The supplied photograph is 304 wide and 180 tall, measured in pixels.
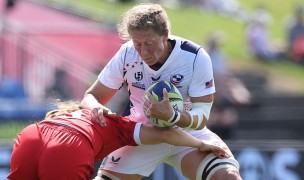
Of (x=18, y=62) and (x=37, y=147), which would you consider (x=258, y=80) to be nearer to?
(x=18, y=62)

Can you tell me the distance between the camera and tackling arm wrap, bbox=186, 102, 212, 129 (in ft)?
19.9

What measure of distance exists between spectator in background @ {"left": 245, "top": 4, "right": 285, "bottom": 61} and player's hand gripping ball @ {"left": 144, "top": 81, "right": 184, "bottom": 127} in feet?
38.0

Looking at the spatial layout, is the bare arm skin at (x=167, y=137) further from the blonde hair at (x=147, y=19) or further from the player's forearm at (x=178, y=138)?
the blonde hair at (x=147, y=19)

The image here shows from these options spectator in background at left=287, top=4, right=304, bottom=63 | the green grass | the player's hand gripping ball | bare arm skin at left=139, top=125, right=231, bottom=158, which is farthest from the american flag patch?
spectator in background at left=287, top=4, right=304, bottom=63

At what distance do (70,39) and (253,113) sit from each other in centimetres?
329

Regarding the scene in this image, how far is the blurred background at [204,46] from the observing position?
14.3m

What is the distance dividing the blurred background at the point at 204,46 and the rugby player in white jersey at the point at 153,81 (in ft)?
17.9

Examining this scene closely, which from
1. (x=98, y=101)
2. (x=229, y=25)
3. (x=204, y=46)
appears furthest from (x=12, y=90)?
(x=98, y=101)

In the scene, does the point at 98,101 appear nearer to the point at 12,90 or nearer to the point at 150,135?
the point at 150,135

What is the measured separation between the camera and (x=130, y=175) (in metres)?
6.47

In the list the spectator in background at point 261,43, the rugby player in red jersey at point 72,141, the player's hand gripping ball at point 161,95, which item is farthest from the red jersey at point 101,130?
the spectator in background at point 261,43

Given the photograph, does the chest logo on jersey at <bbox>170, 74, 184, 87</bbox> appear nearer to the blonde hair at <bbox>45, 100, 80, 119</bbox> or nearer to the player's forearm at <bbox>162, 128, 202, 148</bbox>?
the player's forearm at <bbox>162, 128, 202, 148</bbox>

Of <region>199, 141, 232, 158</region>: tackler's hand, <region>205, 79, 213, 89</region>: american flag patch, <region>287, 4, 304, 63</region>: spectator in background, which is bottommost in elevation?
<region>287, 4, 304, 63</region>: spectator in background

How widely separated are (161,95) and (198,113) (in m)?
0.35
